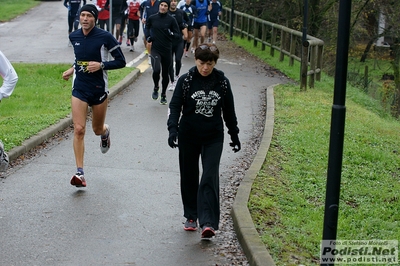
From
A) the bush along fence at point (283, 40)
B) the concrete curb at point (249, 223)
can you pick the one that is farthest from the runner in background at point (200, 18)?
the concrete curb at point (249, 223)

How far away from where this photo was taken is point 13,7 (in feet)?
116

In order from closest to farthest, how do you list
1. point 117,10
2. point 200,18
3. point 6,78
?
point 6,78 → point 117,10 → point 200,18

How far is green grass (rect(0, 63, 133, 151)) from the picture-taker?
418 inches

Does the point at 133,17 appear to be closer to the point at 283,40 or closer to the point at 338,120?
the point at 283,40

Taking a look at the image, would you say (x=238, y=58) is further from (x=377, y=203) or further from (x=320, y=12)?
(x=377, y=203)

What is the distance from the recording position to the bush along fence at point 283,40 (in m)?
16.5


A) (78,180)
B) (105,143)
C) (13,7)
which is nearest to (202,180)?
(78,180)

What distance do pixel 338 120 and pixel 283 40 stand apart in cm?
1727

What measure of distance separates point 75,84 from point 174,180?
1643mm

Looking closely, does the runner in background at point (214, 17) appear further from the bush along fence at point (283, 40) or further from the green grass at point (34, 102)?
the green grass at point (34, 102)

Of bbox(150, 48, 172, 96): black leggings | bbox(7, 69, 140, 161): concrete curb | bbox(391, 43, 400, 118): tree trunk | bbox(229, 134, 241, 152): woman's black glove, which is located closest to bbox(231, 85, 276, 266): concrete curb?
bbox(229, 134, 241, 152): woman's black glove

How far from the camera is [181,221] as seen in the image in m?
7.27

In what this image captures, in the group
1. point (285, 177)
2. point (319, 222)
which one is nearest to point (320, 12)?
point (285, 177)

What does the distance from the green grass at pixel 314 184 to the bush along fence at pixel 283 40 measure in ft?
6.98
